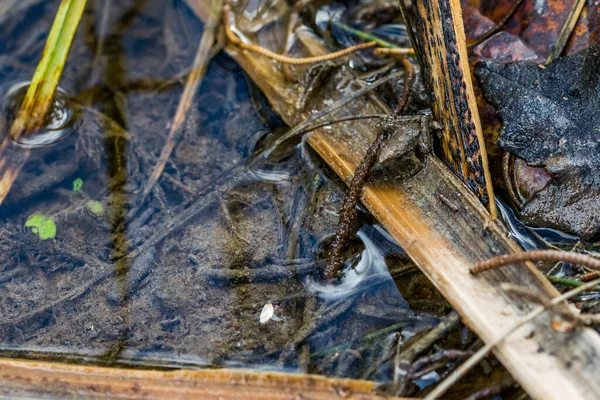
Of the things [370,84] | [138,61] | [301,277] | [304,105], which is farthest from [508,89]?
[138,61]

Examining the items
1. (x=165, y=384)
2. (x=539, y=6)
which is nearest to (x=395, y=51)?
(x=539, y=6)

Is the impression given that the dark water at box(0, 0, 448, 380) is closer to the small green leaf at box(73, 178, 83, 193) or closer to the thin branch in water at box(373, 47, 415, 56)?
the small green leaf at box(73, 178, 83, 193)

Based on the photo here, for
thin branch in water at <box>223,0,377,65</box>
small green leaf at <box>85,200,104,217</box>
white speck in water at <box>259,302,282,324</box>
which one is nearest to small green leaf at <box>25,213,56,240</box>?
small green leaf at <box>85,200,104,217</box>

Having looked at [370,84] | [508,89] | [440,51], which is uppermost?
[440,51]

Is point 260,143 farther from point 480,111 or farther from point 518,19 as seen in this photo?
point 518,19

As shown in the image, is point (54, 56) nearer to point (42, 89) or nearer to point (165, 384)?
point (42, 89)

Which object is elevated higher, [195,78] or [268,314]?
[195,78]

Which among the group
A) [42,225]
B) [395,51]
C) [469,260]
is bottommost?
[42,225]
